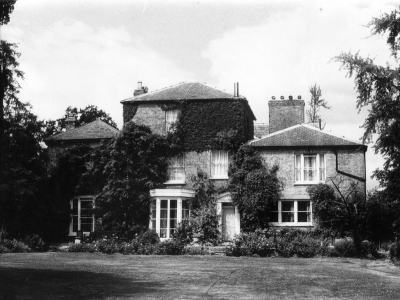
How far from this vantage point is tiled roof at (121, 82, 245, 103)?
1379 inches

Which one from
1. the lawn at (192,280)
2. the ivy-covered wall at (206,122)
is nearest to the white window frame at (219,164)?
the ivy-covered wall at (206,122)

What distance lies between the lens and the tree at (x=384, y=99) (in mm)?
24094

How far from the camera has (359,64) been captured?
24.8 meters

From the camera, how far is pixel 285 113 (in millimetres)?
38250

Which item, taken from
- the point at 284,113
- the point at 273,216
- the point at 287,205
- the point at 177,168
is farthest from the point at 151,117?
the point at 287,205

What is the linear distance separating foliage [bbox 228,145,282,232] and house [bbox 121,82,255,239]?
0.76 metres

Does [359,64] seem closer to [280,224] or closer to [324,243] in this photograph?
[324,243]

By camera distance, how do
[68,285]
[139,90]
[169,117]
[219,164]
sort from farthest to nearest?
[139,90] → [169,117] → [219,164] → [68,285]

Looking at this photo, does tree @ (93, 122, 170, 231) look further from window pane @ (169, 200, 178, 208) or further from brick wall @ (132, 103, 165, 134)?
window pane @ (169, 200, 178, 208)

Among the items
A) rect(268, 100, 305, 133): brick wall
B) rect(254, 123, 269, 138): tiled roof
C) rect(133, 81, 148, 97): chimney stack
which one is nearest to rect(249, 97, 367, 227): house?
rect(268, 100, 305, 133): brick wall

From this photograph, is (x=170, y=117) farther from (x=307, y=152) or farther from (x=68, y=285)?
(x=68, y=285)

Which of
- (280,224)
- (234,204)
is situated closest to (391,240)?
(280,224)

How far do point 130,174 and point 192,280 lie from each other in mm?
18351

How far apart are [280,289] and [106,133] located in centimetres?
2371
